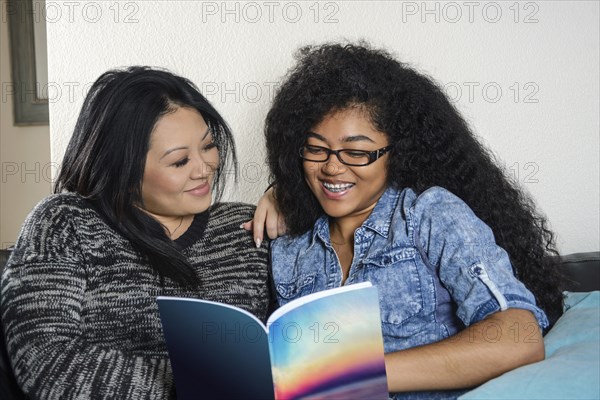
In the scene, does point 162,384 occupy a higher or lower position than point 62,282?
lower

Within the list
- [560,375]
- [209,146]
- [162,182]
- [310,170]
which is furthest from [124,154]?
[560,375]

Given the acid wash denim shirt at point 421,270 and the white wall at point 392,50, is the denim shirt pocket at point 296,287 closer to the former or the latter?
the acid wash denim shirt at point 421,270

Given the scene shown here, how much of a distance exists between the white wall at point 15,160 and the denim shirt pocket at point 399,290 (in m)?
2.56

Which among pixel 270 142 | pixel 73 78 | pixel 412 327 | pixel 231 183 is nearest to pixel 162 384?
pixel 412 327

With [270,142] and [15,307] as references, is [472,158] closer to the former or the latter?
[270,142]

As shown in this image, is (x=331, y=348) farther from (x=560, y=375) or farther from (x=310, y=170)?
(x=310, y=170)

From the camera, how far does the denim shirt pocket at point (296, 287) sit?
162 cm

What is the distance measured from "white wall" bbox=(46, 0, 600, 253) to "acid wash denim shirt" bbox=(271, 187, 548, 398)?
0.53m

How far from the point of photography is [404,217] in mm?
1520

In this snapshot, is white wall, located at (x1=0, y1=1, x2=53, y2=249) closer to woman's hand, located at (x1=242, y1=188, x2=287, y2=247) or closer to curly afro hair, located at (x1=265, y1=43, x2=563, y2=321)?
woman's hand, located at (x1=242, y1=188, x2=287, y2=247)

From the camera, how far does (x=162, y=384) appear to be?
4.55 ft

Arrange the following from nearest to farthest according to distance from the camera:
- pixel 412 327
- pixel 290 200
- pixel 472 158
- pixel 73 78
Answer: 1. pixel 412 327
2. pixel 472 158
3. pixel 290 200
4. pixel 73 78

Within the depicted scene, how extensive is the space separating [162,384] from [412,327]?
53 cm

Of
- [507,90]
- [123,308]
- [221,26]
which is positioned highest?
A: [221,26]
